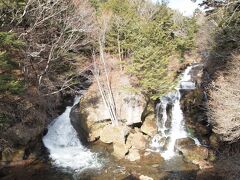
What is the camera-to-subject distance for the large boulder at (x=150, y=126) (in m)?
25.8

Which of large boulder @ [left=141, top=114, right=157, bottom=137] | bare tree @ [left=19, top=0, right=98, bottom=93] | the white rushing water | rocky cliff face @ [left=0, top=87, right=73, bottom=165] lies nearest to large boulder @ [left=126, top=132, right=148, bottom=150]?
large boulder @ [left=141, top=114, right=157, bottom=137]

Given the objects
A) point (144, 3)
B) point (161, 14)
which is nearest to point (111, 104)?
point (161, 14)

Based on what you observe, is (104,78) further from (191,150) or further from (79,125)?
(191,150)

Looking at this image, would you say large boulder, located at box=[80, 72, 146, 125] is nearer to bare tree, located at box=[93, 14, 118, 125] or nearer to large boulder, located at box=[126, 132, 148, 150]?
bare tree, located at box=[93, 14, 118, 125]

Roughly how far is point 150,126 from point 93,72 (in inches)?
294

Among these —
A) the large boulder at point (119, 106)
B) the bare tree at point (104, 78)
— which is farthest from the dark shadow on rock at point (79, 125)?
the bare tree at point (104, 78)

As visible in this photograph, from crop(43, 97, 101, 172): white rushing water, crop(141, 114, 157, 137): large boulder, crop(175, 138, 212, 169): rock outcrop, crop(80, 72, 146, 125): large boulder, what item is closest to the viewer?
crop(175, 138, 212, 169): rock outcrop

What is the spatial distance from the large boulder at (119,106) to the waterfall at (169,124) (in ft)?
7.84

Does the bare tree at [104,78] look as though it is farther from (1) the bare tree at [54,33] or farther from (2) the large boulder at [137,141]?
(2) the large boulder at [137,141]

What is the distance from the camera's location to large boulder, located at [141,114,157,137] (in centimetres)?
2579

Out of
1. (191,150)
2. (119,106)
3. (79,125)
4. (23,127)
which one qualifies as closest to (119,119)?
(119,106)

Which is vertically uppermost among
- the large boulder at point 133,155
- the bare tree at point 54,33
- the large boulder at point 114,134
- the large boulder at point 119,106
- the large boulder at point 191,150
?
the bare tree at point 54,33

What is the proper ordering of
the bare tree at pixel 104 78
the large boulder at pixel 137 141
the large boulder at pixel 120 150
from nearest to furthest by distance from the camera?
1. the large boulder at pixel 120 150
2. the large boulder at pixel 137 141
3. the bare tree at pixel 104 78

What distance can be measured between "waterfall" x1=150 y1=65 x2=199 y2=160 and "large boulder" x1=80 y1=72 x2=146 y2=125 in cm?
239
